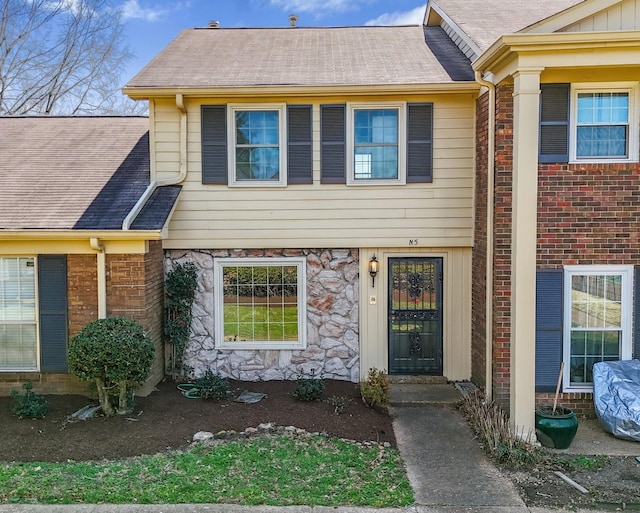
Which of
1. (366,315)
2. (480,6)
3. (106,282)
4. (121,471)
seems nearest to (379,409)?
(366,315)

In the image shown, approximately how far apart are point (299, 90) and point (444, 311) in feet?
13.2

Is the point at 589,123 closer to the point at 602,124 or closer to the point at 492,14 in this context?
the point at 602,124

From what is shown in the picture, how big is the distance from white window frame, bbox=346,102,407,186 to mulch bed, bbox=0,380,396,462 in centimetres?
320

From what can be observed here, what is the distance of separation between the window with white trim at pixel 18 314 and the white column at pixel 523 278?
658 cm

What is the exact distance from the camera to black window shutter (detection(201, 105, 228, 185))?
8.74 metres

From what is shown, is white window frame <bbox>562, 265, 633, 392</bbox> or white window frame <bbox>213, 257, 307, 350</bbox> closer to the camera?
white window frame <bbox>562, 265, 633, 392</bbox>

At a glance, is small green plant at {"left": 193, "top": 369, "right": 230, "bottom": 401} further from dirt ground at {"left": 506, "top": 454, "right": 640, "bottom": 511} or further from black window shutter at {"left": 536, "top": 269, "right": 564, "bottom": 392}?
black window shutter at {"left": 536, "top": 269, "right": 564, "bottom": 392}

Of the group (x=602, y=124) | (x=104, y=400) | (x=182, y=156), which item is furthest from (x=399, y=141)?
(x=104, y=400)

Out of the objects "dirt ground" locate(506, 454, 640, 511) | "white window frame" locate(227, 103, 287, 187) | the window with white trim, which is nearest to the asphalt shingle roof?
"white window frame" locate(227, 103, 287, 187)

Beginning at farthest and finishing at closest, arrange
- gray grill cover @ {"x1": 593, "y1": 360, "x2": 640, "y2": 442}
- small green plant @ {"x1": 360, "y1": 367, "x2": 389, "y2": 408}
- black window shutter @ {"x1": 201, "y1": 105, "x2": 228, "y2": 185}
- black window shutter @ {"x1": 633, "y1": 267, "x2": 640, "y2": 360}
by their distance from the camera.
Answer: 1. black window shutter @ {"x1": 201, "y1": 105, "x2": 228, "y2": 185}
2. small green plant @ {"x1": 360, "y1": 367, "x2": 389, "y2": 408}
3. black window shutter @ {"x1": 633, "y1": 267, "x2": 640, "y2": 360}
4. gray grill cover @ {"x1": 593, "y1": 360, "x2": 640, "y2": 442}

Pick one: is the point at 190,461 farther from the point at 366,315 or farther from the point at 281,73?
the point at 281,73

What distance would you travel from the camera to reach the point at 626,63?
6.48 m

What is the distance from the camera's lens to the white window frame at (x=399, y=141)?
8.66m

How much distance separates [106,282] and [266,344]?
2610 millimetres
